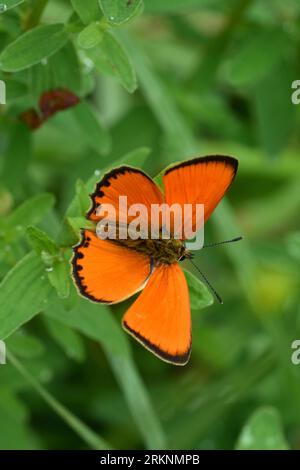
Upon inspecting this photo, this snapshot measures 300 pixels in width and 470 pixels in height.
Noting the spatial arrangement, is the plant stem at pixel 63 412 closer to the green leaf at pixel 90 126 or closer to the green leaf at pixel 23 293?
the green leaf at pixel 23 293

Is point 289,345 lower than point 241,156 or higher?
lower

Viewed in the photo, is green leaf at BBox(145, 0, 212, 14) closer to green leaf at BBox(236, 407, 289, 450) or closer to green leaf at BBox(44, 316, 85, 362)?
green leaf at BBox(44, 316, 85, 362)

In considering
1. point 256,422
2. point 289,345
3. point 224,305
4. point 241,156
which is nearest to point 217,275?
point 224,305

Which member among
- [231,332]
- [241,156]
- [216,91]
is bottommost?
[231,332]

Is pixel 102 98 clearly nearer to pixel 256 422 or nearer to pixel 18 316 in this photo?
pixel 256 422

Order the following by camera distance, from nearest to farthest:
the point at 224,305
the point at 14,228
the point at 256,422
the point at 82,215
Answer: the point at 82,215 → the point at 14,228 → the point at 256,422 → the point at 224,305

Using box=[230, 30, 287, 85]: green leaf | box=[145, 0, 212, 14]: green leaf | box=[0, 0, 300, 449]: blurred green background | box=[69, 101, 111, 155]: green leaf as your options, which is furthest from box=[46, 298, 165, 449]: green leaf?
box=[230, 30, 287, 85]: green leaf
